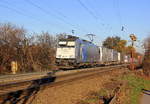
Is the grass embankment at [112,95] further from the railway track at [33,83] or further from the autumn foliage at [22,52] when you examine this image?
the autumn foliage at [22,52]

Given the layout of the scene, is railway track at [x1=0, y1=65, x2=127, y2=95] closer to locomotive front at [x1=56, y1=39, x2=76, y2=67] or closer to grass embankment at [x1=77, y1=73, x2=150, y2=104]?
grass embankment at [x1=77, y1=73, x2=150, y2=104]

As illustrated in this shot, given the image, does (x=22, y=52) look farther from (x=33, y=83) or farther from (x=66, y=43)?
(x=33, y=83)

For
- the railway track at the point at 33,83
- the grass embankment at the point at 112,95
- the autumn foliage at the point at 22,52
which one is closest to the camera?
the grass embankment at the point at 112,95

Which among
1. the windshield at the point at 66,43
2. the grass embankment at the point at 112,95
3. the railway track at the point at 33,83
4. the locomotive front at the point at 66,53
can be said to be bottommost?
the grass embankment at the point at 112,95

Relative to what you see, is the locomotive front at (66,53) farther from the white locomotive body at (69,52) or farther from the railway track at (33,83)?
the railway track at (33,83)

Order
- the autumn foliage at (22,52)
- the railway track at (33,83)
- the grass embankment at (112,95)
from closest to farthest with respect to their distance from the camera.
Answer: the grass embankment at (112,95)
the railway track at (33,83)
the autumn foliage at (22,52)

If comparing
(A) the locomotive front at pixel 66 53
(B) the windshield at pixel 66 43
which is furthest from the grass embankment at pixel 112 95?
(B) the windshield at pixel 66 43

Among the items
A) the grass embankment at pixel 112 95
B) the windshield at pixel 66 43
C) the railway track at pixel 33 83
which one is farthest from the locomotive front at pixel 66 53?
the grass embankment at pixel 112 95

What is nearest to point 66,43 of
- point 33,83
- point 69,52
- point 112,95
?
point 69,52

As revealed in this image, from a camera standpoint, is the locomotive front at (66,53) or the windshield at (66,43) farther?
the windshield at (66,43)

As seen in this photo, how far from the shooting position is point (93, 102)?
1010cm

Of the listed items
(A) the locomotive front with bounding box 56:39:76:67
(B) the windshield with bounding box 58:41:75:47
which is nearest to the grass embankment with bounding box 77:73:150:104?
(A) the locomotive front with bounding box 56:39:76:67

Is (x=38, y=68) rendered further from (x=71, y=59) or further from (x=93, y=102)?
(x=93, y=102)

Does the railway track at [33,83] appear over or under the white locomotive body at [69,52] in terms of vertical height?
under
